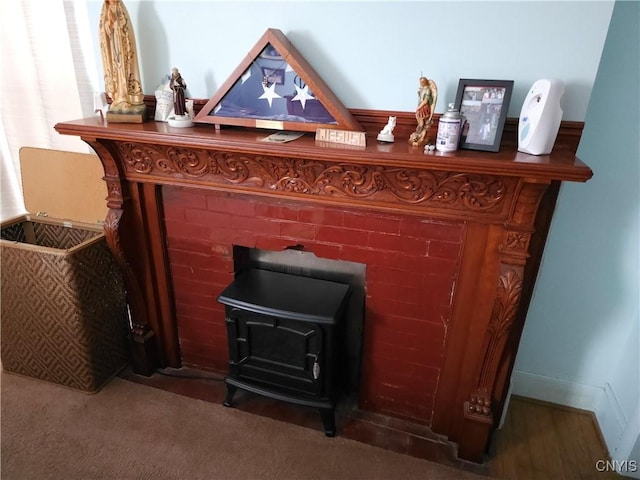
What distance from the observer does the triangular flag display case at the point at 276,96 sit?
Result: 1.35m

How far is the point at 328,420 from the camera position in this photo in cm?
167

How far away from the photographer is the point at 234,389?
1.78m

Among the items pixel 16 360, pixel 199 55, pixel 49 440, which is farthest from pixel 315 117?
pixel 16 360

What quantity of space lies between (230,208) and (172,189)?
0.26m

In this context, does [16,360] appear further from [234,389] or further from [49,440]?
[234,389]

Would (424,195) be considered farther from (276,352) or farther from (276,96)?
(276,352)

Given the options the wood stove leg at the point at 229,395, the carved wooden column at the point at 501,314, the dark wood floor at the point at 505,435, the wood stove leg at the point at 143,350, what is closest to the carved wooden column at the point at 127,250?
the wood stove leg at the point at 143,350

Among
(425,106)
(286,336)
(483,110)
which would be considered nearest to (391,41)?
(425,106)

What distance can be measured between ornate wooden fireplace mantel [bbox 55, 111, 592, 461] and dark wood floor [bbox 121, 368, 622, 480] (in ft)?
0.22

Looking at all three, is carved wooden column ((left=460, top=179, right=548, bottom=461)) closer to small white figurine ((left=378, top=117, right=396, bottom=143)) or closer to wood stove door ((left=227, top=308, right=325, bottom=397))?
small white figurine ((left=378, top=117, right=396, bottom=143))

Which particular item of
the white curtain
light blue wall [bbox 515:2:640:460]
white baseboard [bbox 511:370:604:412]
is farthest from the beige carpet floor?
the white curtain

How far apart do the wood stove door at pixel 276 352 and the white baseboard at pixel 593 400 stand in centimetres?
86

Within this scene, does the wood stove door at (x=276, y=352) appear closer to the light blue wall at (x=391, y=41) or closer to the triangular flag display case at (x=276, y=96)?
the triangular flag display case at (x=276, y=96)

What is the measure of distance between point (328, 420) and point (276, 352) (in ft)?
1.11
